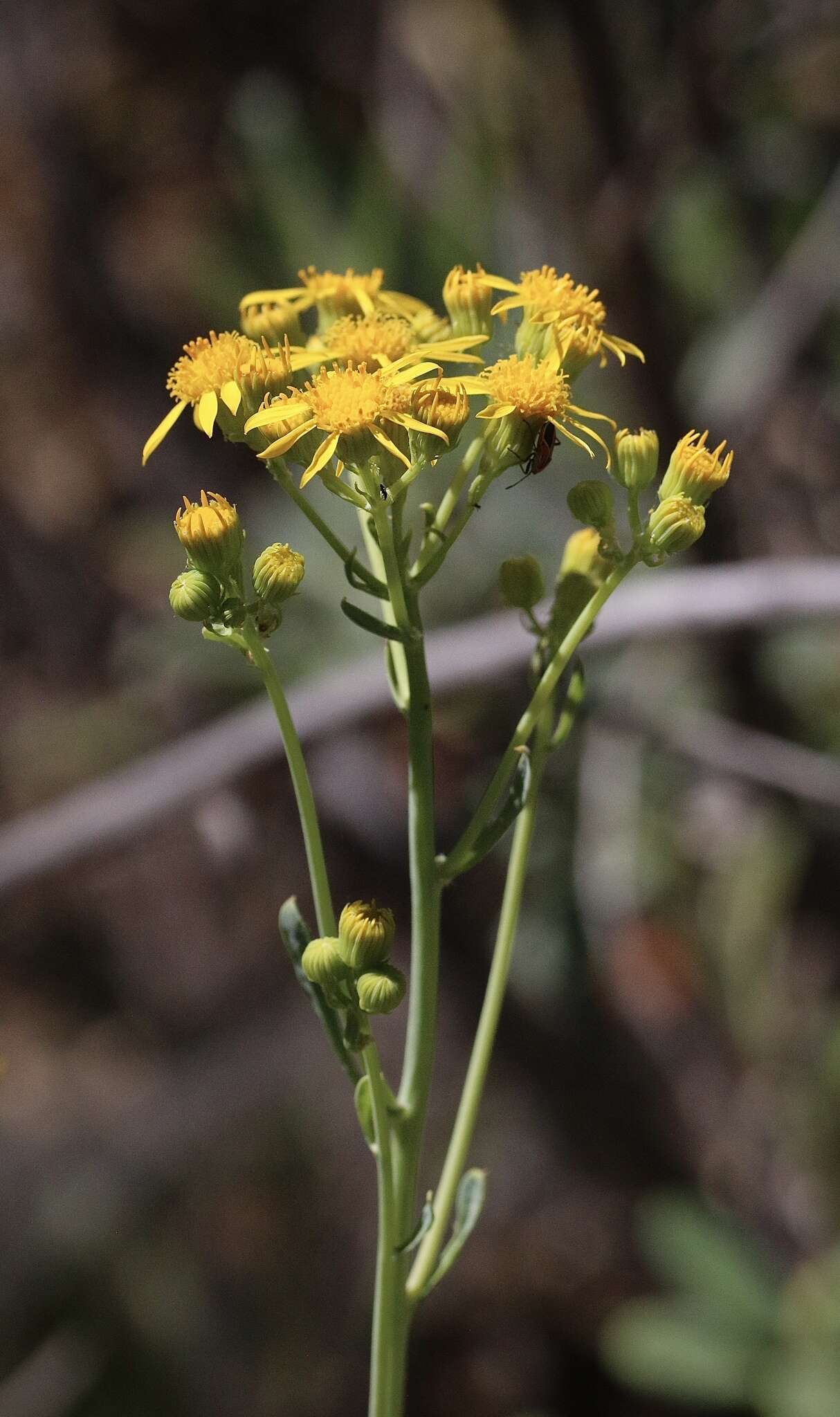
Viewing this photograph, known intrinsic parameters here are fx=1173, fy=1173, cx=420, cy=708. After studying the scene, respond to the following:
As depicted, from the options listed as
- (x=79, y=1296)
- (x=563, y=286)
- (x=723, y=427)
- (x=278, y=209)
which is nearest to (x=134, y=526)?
(x=278, y=209)

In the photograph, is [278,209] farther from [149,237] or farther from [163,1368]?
[163,1368]

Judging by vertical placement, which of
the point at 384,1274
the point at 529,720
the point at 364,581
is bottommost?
the point at 384,1274

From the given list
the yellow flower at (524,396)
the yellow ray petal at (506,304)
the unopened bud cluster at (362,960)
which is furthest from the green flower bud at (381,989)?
the yellow ray petal at (506,304)

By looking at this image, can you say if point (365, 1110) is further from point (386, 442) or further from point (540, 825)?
point (540, 825)

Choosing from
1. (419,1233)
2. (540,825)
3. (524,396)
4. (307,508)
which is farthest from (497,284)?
(540,825)

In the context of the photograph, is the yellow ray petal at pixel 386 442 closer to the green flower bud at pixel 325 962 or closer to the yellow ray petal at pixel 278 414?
the yellow ray petal at pixel 278 414

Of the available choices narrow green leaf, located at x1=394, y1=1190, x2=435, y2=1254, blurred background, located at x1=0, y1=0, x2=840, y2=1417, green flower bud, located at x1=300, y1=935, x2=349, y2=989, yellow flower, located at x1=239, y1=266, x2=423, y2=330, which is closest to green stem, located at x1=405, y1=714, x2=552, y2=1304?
narrow green leaf, located at x1=394, y1=1190, x2=435, y2=1254

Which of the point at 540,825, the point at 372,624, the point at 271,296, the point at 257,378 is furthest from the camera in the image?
the point at 540,825
